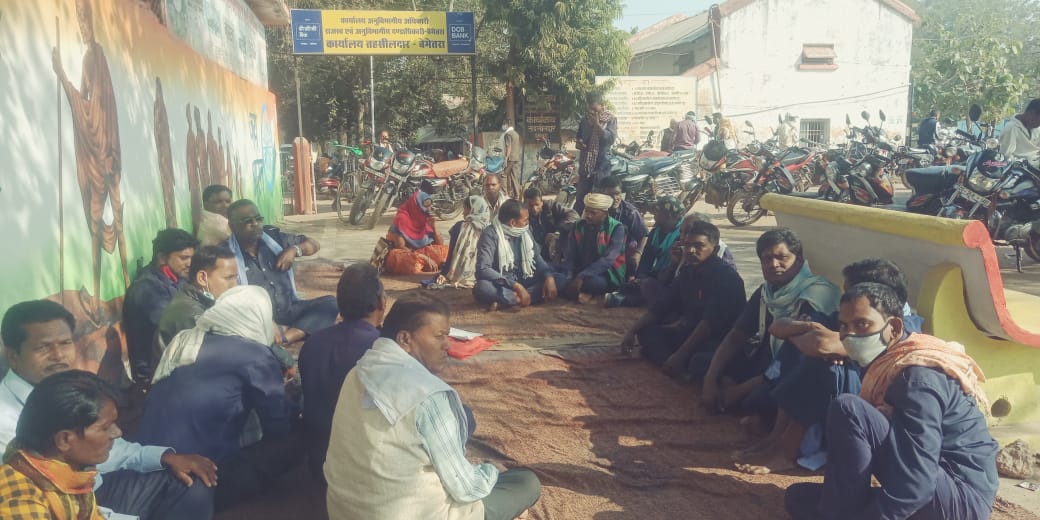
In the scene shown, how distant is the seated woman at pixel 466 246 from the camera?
275 inches

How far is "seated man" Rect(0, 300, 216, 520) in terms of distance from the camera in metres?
2.52

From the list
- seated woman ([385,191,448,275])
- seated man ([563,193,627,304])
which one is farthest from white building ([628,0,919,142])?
seated man ([563,193,627,304])

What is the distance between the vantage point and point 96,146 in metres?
4.13

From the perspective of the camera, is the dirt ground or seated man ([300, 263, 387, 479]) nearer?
seated man ([300, 263, 387, 479])

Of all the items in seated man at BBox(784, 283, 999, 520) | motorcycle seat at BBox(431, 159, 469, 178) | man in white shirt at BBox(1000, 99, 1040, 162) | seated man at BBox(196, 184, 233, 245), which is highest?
man in white shirt at BBox(1000, 99, 1040, 162)

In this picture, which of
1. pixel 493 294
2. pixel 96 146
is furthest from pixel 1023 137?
pixel 96 146

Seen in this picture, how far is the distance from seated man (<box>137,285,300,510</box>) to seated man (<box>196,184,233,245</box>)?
8.94 feet

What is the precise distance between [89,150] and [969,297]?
4.38 meters

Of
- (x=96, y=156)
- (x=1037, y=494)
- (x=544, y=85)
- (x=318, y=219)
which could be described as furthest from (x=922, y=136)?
(x=96, y=156)

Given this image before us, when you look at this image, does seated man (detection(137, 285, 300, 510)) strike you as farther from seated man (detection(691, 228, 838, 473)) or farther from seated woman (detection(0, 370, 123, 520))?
seated man (detection(691, 228, 838, 473))

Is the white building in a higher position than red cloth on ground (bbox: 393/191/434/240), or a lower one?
higher

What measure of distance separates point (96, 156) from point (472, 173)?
345 inches

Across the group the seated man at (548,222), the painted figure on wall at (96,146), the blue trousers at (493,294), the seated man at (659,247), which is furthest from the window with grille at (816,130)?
the painted figure on wall at (96,146)

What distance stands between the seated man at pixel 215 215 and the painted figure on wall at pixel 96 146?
3.69 feet
